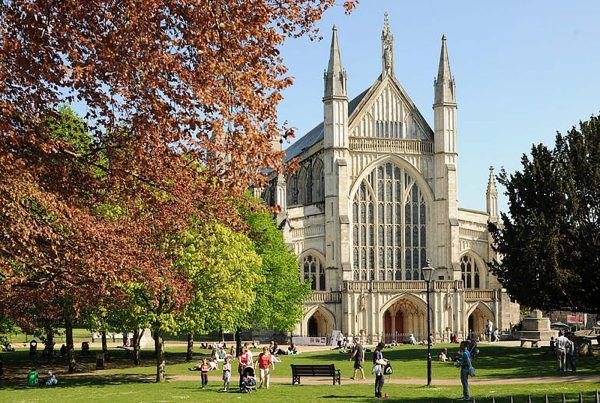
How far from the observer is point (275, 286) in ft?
166

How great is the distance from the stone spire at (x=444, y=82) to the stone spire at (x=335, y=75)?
28.6 feet

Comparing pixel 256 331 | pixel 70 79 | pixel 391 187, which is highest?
pixel 391 187

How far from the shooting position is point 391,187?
224 ft

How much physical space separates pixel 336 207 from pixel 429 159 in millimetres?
9769

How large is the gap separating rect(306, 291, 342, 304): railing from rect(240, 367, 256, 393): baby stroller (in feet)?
119

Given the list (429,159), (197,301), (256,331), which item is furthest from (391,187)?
(197,301)

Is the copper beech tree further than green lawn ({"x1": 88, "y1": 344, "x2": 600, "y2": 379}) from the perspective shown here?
No

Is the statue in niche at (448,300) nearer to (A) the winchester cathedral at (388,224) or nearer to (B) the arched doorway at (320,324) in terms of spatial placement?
(A) the winchester cathedral at (388,224)

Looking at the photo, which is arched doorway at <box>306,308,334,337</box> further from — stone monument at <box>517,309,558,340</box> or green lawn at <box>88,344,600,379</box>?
stone monument at <box>517,309,558,340</box>

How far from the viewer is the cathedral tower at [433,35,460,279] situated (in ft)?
221

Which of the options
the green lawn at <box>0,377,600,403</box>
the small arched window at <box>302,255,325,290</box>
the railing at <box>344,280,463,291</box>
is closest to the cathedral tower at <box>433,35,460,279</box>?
the railing at <box>344,280,463,291</box>

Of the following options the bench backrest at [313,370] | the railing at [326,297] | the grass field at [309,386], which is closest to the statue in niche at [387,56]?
the railing at [326,297]

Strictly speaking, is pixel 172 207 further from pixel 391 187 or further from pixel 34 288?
pixel 391 187

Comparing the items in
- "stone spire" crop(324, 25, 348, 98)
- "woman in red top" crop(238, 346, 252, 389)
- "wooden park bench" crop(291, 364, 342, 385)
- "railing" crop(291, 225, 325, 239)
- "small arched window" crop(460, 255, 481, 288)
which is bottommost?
"wooden park bench" crop(291, 364, 342, 385)
